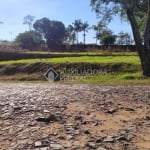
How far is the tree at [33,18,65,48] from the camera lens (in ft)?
290

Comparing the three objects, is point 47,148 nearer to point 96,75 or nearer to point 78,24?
point 96,75

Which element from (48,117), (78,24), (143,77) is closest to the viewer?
(48,117)

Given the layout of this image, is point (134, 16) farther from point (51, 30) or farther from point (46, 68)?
point (51, 30)

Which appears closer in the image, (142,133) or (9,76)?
(142,133)

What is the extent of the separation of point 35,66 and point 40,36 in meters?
54.8

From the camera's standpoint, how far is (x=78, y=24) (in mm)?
101500

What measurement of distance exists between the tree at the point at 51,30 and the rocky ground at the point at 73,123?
7216cm

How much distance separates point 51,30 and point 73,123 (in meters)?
80.2

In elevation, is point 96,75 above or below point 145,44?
below

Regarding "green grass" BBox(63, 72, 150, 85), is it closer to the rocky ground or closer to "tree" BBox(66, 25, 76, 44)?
the rocky ground

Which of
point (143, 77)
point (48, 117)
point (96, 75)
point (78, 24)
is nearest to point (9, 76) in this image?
point (96, 75)

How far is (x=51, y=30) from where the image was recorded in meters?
90.2

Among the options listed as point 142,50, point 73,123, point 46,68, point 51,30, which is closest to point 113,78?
point 142,50

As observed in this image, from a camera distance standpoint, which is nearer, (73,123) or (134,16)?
(73,123)
